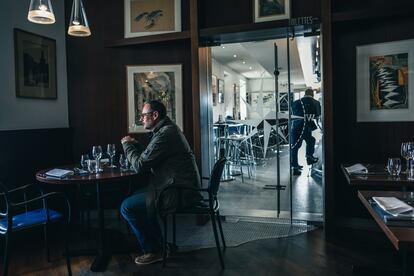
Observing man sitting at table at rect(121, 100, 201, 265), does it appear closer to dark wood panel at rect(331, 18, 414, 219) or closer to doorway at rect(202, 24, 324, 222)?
doorway at rect(202, 24, 324, 222)

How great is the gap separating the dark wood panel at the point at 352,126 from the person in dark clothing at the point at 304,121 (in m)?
0.67

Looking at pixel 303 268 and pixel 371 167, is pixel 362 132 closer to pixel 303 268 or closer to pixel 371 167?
pixel 371 167

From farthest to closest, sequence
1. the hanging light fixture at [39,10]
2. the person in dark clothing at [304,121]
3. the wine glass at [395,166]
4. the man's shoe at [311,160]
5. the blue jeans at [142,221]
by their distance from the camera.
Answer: the man's shoe at [311,160] → the person in dark clothing at [304,121] → the blue jeans at [142,221] → the hanging light fixture at [39,10] → the wine glass at [395,166]

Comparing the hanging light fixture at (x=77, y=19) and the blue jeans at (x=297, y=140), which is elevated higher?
the hanging light fixture at (x=77, y=19)

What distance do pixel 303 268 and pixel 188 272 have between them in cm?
88

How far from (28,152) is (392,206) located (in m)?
3.32

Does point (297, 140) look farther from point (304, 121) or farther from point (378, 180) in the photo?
point (378, 180)

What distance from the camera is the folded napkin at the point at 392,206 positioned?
1.53 meters

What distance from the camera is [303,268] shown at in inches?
105

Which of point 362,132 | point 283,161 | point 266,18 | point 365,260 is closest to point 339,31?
point 266,18

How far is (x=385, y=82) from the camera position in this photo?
10.9 ft

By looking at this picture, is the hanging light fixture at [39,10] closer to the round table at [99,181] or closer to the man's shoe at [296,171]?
the round table at [99,181]

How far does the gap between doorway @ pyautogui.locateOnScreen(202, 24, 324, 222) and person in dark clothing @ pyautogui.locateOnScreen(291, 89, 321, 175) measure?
0.09 ft

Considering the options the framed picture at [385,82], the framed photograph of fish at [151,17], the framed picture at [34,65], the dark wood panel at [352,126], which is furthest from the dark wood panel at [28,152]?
the framed picture at [385,82]
